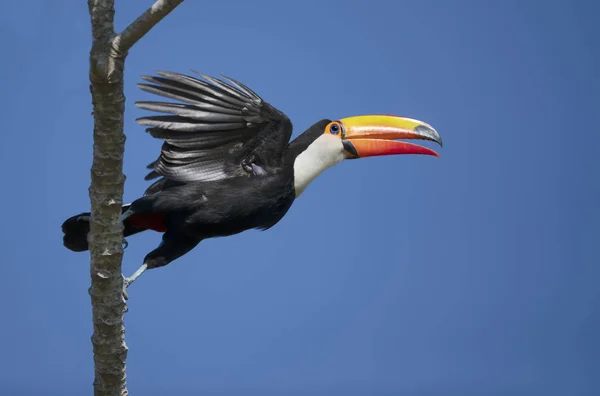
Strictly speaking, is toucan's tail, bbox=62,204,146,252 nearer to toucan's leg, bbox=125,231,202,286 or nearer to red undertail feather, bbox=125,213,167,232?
red undertail feather, bbox=125,213,167,232

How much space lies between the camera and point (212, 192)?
5.47m

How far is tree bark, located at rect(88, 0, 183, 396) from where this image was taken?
416 centimetres

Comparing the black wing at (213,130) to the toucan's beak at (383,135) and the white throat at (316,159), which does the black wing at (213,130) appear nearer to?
the white throat at (316,159)

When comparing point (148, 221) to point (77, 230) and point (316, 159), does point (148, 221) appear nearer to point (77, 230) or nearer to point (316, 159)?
point (77, 230)

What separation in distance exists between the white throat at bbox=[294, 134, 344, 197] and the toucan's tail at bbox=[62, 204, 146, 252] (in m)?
1.17

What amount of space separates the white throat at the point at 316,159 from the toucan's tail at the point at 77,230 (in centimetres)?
117

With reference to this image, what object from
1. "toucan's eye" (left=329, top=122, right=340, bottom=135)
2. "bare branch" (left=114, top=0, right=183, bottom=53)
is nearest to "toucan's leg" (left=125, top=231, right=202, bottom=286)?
"toucan's eye" (left=329, top=122, right=340, bottom=135)

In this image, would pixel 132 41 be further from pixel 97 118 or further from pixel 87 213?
pixel 87 213

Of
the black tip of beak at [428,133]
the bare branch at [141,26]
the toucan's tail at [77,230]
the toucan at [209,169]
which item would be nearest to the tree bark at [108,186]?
the bare branch at [141,26]

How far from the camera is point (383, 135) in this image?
6.30 meters

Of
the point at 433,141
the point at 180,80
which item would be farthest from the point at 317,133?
the point at 180,80

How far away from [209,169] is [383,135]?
57.5 inches

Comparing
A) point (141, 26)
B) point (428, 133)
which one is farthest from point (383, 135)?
point (141, 26)

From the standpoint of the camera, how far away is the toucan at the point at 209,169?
17.4 ft
